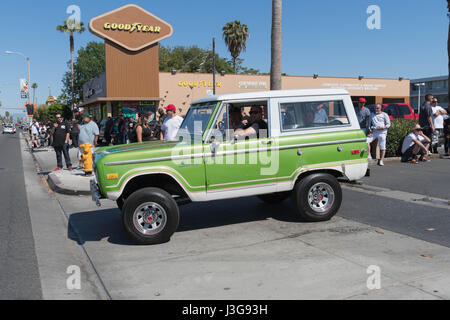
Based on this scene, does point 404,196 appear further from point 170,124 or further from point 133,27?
point 133,27

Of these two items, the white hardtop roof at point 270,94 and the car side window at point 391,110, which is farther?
the car side window at point 391,110

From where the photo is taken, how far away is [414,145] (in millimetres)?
12461

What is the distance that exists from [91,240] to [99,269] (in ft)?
4.30

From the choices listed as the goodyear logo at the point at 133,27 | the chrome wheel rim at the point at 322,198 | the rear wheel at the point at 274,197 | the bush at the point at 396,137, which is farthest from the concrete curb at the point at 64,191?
the goodyear logo at the point at 133,27

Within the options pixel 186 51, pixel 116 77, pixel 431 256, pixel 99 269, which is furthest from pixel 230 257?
pixel 186 51

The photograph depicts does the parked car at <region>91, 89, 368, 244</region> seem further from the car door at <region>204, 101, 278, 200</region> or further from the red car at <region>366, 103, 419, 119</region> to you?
the red car at <region>366, 103, 419, 119</region>

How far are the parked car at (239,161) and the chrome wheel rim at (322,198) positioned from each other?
2 cm

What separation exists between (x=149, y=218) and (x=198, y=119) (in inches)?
66.6

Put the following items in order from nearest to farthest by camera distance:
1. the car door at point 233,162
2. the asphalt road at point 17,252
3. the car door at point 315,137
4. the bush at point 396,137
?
the asphalt road at point 17,252 → the car door at point 233,162 → the car door at point 315,137 → the bush at point 396,137

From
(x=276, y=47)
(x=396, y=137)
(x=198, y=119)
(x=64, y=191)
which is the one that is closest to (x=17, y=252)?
(x=198, y=119)

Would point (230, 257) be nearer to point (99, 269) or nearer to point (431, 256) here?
point (99, 269)

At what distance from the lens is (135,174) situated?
544 centimetres

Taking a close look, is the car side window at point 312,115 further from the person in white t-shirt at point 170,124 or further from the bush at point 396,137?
the bush at point 396,137

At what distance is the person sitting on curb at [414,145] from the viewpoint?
12.3 m
